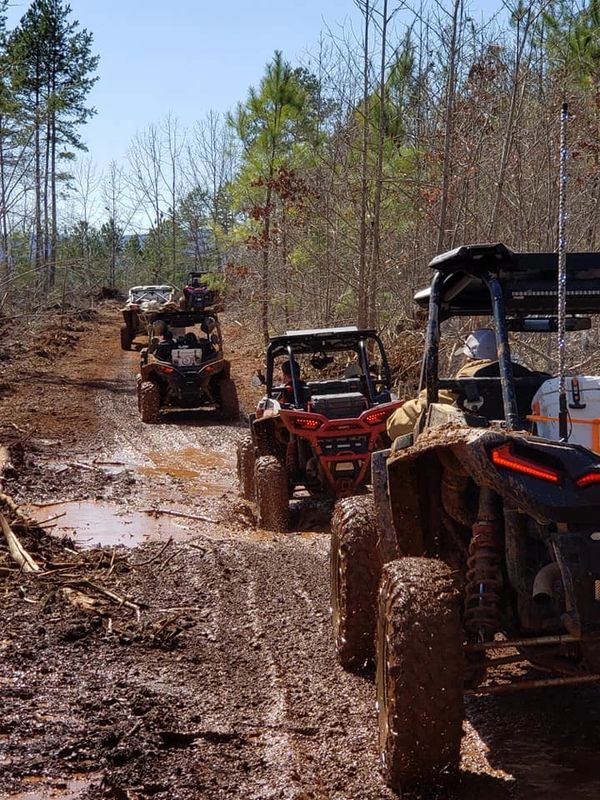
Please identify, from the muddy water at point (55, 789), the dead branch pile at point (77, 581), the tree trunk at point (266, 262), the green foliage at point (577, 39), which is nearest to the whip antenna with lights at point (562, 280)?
the muddy water at point (55, 789)

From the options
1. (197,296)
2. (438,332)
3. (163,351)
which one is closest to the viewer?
(438,332)

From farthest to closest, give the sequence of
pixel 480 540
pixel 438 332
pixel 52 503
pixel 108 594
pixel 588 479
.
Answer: pixel 52 503, pixel 108 594, pixel 438 332, pixel 480 540, pixel 588 479

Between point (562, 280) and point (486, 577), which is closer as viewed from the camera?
point (562, 280)

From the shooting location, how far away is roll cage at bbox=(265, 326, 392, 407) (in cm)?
921

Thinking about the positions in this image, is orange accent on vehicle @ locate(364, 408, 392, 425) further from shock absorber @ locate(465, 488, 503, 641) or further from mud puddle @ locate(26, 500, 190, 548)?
shock absorber @ locate(465, 488, 503, 641)

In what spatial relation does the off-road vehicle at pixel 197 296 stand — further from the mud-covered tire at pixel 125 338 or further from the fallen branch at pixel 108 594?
the fallen branch at pixel 108 594

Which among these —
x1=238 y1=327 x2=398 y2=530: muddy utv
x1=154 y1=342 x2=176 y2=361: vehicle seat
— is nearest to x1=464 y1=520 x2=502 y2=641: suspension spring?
x1=238 y1=327 x2=398 y2=530: muddy utv

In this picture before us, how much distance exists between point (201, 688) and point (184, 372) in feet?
35.6

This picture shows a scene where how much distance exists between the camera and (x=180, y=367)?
1484 centimetres

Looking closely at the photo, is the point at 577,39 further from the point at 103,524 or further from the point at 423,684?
the point at 423,684

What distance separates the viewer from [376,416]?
27.0 feet

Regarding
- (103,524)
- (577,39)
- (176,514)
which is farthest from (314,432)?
(577,39)

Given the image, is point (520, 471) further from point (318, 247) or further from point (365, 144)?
point (318, 247)

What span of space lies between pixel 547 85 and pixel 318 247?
20.5 feet
